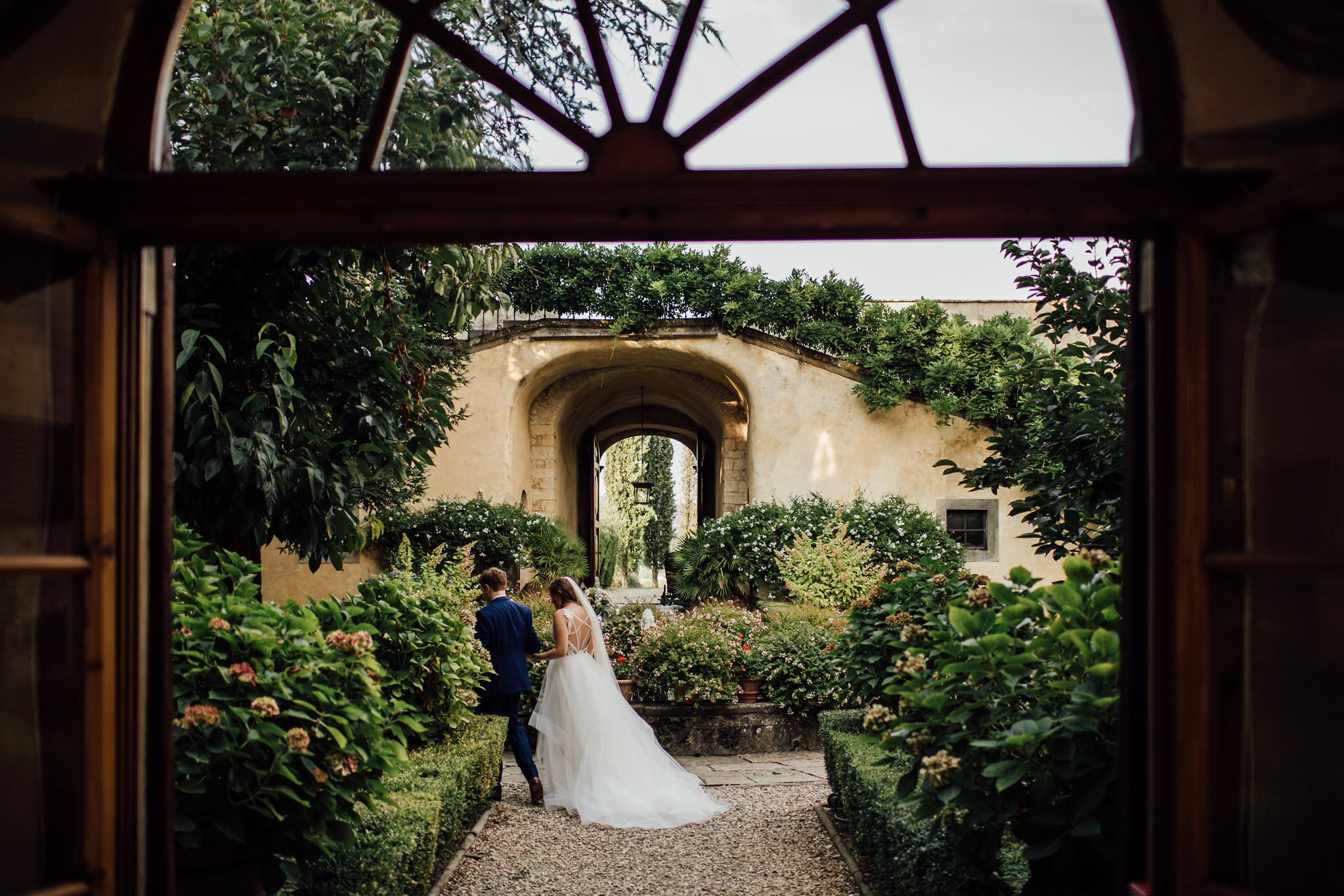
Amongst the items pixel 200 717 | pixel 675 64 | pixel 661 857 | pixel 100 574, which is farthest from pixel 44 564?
pixel 661 857

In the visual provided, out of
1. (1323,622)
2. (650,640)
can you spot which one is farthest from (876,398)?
(1323,622)

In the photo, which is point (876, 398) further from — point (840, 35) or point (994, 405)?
point (840, 35)

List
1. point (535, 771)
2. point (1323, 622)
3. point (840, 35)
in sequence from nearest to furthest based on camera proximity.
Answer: point (1323, 622) → point (840, 35) → point (535, 771)

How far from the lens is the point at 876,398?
15.1 m

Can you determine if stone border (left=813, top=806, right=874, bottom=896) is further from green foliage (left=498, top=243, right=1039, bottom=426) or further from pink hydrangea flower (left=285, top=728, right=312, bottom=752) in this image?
green foliage (left=498, top=243, right=1039, bottom=426)

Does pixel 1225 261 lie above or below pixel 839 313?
below

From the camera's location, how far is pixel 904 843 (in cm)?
468

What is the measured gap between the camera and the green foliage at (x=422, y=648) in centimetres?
625

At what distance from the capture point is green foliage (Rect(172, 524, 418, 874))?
139 inches

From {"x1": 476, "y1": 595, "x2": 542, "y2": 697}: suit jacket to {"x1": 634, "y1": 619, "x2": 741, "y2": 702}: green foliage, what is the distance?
1.85 meters

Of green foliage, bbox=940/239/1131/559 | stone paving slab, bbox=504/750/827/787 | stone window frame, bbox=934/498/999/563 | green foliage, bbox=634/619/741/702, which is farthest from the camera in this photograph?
stone window frame, bbox=934/498/999/563

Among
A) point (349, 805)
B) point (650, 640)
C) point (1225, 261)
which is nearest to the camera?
point (1225, 261)

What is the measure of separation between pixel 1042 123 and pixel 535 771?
6040 millimetres

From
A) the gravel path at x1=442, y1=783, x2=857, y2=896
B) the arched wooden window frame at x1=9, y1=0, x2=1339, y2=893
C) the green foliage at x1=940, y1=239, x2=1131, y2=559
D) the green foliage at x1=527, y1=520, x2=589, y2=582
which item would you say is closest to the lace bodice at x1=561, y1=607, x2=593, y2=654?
the gravel path at x1=442, y1=783, x2=857, y2=896
